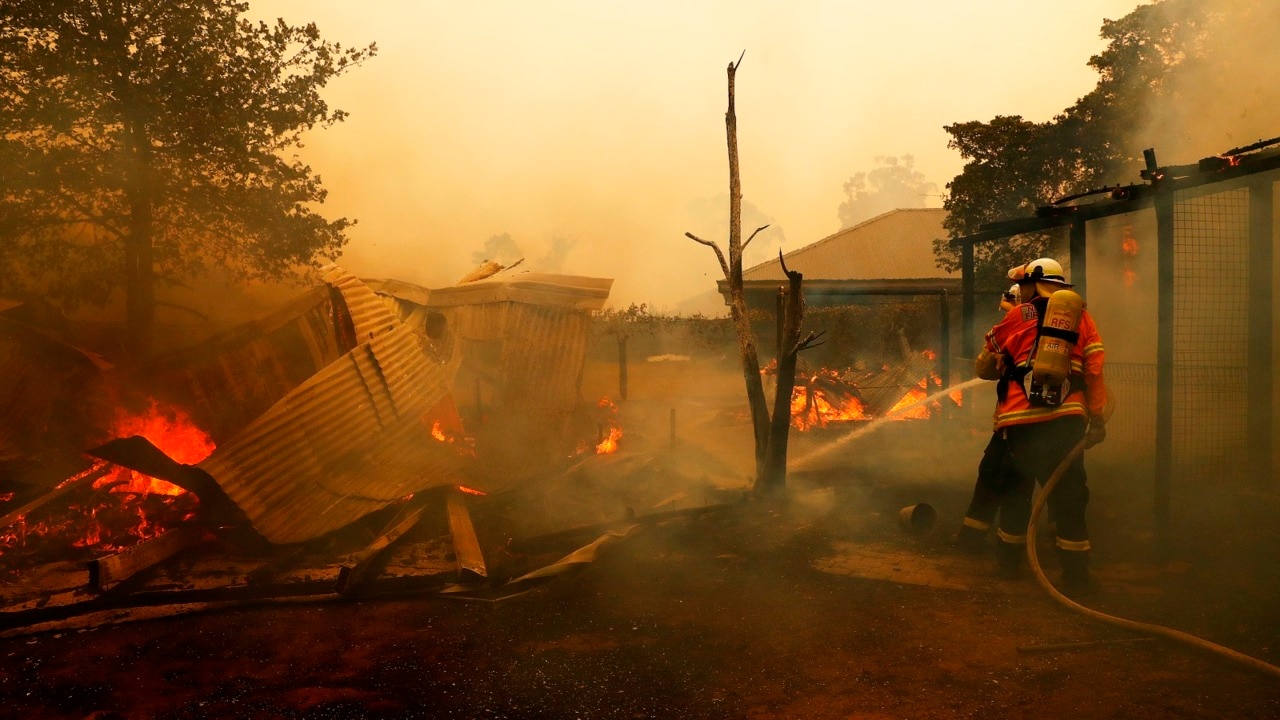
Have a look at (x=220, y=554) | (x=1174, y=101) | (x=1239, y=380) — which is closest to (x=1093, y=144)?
(x=1174, y=101)

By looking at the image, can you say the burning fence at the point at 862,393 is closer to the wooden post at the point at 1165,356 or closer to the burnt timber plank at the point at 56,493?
the wooden post at the point at 1165,356

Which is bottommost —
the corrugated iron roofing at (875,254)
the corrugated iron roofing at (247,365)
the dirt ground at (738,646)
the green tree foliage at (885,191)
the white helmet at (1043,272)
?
the dirt ground at (738,646)

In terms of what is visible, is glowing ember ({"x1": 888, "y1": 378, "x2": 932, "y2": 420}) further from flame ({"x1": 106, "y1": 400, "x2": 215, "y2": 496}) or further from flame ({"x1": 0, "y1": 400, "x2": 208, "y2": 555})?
flame ({"x1": 0, "y1": 400, "x2": 208, "y2": 555})

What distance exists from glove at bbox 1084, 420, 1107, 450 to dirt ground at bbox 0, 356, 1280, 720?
1037mm

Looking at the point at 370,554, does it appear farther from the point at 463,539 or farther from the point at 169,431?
the point at 169,431

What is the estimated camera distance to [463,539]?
6.38 metres

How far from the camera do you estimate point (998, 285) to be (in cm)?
1534

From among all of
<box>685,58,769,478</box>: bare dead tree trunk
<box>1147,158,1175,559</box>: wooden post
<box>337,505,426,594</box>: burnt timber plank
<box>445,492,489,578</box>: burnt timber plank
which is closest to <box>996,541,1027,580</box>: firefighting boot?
<box>1147,158,1175,559</box>: wooden post

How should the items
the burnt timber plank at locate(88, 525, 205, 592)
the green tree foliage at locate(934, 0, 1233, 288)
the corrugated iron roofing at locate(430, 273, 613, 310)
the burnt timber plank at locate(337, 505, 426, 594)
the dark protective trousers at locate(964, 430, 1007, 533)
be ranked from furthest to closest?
the green tree foliage at locate(934, 0, 1233, 288), the corrugated iron roofing at locate(430, 273, 613, 310), the dark protective trousers at locate(964, 430, 1007, 533), the burnt timber plank at locate(337, 505, 426, 594), the burnt timber plank at locate(88, 525, 205, 592)

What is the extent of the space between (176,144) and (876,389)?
1315 cm

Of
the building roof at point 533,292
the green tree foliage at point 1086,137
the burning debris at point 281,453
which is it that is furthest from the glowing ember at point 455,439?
the green tree foliage at point 1086,137

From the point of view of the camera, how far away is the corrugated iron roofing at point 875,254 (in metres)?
25.0

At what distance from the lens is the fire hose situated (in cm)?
365

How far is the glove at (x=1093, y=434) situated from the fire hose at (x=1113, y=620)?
60mm
